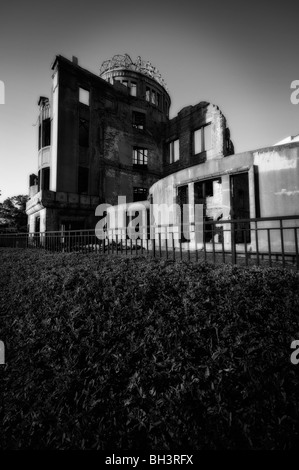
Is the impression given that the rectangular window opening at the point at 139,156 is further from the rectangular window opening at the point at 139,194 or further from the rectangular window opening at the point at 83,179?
the rectangular window opening at the point at 83,179

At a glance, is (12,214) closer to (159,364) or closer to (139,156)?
(139,156)

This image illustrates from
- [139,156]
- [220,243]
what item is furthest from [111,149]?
[220,243]

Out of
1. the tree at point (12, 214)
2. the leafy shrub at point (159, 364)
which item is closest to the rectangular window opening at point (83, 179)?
the tree at point (12, 214)

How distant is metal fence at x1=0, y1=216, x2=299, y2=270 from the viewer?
16.6 ft

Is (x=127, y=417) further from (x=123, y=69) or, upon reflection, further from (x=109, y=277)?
(x=123, y=69)

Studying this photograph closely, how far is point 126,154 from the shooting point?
23.0 meters

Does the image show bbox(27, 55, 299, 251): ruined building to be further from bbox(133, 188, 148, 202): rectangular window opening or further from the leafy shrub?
the leafy shrub

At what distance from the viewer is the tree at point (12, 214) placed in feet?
98.0

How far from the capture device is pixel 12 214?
30422 millimetres

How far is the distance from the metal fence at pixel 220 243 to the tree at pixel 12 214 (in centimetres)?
1835

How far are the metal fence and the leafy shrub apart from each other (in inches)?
33.8

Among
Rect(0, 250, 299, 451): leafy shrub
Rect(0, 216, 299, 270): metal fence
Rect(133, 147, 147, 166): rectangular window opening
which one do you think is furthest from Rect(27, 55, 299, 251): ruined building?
Rect(0, 250, 299, 451): leafy shrub
